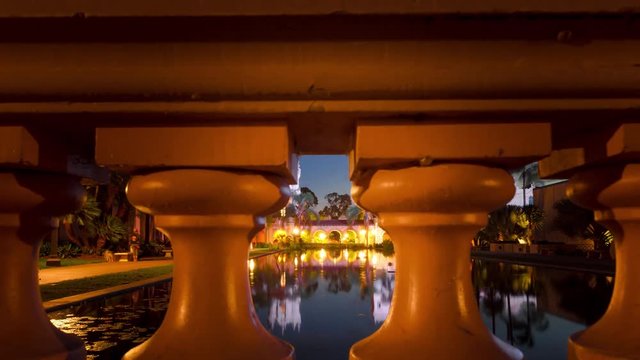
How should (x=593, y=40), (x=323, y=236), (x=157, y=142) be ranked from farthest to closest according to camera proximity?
(x=323, y=236) → (x=157, y=142) → (x=593, y=40)

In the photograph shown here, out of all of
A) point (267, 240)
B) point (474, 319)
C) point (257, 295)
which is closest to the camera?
point (474, 319)

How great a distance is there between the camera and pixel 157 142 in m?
1.99

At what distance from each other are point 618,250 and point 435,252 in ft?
3.79

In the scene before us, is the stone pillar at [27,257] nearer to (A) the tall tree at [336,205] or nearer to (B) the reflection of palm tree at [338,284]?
(B) the reflection of palm tree at [338,284]

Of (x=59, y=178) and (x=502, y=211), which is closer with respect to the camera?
(x=59, y=178)

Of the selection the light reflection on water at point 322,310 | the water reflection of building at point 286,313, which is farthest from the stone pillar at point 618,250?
the water reflection of building at point 286,313

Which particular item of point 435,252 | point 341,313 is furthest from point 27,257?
point 341,313

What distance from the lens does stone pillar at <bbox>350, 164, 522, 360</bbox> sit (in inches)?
80.4

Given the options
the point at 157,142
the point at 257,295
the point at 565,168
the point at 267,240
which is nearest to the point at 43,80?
the point at 157,142

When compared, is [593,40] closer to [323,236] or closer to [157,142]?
[157,142]

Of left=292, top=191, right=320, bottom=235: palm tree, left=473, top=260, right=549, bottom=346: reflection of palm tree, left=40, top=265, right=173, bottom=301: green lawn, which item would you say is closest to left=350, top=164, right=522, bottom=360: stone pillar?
left=473, top=260, right=549, bottom=346: reflection of palm tree

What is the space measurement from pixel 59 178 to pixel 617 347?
270 centimetres

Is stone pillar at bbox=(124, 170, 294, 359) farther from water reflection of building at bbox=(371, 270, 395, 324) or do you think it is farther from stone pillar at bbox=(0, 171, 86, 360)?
water reflection of building at bbox=(371, 270, 395, 324)

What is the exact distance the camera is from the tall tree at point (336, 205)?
330 ft
